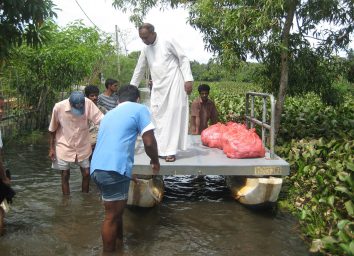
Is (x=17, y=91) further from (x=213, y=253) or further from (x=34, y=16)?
(x=213, y=253)

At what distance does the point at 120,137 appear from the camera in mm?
4164

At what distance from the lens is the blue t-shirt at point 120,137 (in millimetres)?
4145

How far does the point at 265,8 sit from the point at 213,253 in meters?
3.78

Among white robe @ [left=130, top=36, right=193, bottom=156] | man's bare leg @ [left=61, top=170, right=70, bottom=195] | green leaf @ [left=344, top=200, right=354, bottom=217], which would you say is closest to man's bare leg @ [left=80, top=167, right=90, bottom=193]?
man's bare leg @ [left=61, top=170, right=70, bottom=195]

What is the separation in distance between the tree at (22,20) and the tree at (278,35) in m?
2.56

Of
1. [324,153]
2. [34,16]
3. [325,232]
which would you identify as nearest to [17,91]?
[34,16]

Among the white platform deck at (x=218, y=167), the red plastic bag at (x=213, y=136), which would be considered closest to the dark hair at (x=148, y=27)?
the white platform deck at (x=218, y=167)

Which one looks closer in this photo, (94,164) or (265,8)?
(94,164)

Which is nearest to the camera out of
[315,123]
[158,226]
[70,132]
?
[158,226]

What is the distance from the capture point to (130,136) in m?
4.22

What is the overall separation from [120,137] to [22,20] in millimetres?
2877

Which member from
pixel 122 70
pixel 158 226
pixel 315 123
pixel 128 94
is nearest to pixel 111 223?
pixel 128 94

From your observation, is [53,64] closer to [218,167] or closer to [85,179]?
[85,179]

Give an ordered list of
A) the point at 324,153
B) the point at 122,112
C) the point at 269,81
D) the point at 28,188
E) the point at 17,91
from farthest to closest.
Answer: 1. the point at 17,91
2. the point at 269,81
3. the point at 28,188
4. the point at 324,153
5. the point at 122,112
